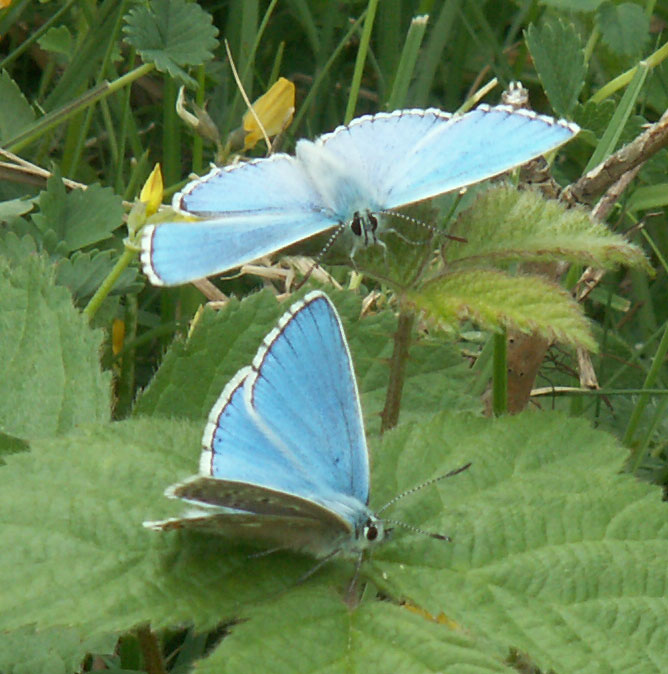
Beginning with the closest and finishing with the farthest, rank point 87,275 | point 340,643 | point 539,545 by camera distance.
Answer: point 340,643 < point 539,545 < point 87,275

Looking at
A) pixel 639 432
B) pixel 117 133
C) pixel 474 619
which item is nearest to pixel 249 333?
pixel 474 619

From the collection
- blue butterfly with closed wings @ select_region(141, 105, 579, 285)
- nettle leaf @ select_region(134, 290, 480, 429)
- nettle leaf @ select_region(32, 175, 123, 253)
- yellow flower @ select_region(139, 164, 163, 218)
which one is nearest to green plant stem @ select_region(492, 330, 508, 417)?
nettle leaf @ select_region(134, 290, 480, 429)

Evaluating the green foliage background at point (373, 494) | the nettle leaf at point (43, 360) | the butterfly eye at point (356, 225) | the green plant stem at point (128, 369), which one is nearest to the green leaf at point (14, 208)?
the green foliage background at point (373, 494)

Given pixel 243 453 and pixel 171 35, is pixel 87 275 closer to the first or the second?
pixel 171 35

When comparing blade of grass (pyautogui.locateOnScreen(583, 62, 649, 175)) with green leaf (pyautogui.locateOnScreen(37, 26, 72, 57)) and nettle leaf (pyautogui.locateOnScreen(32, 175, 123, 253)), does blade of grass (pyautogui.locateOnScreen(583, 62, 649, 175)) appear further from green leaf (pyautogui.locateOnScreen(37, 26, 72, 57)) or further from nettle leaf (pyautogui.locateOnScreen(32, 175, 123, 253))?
green leaf (pyautogui.locateOnScreen(37, 26, 72, 57))

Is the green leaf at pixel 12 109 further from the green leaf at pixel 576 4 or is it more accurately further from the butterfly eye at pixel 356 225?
the butterfly eye at pixel 356 225

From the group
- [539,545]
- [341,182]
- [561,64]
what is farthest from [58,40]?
[539,545]
